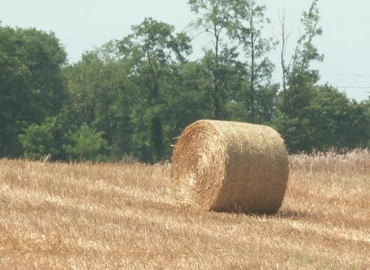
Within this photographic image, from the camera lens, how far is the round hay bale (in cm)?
1334

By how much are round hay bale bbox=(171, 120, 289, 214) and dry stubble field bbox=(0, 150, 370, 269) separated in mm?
469

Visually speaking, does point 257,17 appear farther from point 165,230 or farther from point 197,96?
point 165,230

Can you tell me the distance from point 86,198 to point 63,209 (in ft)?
5.50

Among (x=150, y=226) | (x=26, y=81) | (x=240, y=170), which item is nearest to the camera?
(x=150, y=226)

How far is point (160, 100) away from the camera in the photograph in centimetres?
7038

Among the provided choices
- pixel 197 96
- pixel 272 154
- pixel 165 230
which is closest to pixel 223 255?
pixel 165 230

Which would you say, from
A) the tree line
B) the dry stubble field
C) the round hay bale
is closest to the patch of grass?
the dry stubble field

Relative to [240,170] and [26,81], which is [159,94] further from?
[240,170]

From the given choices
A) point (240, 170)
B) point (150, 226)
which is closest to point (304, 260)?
point (150, 226)

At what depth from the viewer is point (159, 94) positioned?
235ft

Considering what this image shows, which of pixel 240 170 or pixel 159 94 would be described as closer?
pixel 240 170

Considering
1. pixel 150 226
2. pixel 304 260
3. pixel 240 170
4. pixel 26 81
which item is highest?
pixel 26 81

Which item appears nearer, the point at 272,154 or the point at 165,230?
the point at 165,230

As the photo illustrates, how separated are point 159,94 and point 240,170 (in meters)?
58.5
